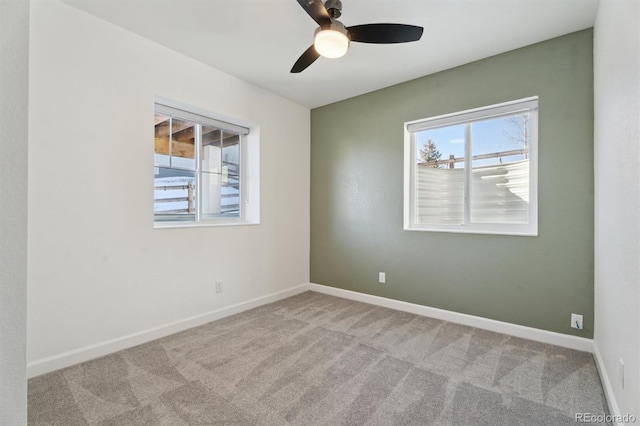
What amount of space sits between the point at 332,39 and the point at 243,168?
2143 mm

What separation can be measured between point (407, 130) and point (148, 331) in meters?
3.31

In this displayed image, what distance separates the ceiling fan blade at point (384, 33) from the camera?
6.09 feet

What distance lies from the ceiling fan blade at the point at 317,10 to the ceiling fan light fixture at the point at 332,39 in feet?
0.13

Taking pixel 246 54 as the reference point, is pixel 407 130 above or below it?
below

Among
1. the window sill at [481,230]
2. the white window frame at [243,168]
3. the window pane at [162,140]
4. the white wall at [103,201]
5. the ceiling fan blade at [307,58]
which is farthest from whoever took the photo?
the white window frame at [243,168]

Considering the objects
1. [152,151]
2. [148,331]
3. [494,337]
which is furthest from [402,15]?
[148,331]

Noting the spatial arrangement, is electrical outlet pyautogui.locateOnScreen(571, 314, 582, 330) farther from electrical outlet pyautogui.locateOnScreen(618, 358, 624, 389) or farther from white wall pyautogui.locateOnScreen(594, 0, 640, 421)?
electrical outlet pyautogui.locateOnScreen(618, 358, 624, 389)

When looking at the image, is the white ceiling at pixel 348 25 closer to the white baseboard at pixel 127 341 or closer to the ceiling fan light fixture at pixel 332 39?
the ceiling fan light fixture at pixel 332 39

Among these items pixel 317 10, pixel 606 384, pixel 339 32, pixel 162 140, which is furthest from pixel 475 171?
pixel 162 140

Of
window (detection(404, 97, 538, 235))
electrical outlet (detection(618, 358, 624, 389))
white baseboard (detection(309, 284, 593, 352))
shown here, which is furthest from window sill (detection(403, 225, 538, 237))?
electrical outlet (detection(618, 358, 624, 389))

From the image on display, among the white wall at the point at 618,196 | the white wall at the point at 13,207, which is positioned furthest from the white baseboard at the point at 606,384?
the white wall at the point at 13,207

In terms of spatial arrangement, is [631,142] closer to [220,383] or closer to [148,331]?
[220,383]

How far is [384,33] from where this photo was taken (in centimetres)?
191

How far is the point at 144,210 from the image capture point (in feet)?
8.41
